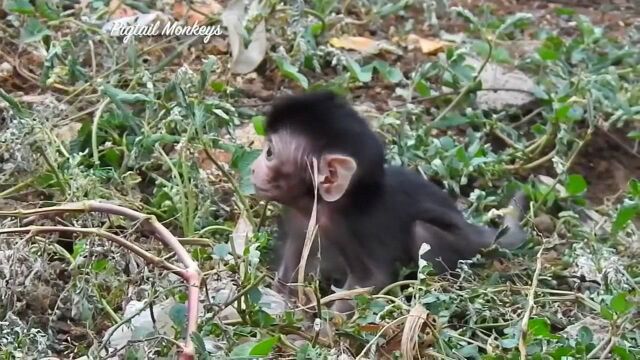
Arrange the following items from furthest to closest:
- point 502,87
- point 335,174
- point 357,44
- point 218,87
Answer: point 357,44, point 502,87, point 218,87, point 335,174

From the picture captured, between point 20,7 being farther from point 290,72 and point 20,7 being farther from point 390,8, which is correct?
point 390,8

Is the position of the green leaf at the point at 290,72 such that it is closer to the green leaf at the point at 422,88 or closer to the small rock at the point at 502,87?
the green leaf at the point at 422,88

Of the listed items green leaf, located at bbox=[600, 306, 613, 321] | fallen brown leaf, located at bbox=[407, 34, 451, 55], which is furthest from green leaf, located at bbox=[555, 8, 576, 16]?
green leaf, located at bbox=[600, 306, 613, 321]

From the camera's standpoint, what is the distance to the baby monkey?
433 centimetres

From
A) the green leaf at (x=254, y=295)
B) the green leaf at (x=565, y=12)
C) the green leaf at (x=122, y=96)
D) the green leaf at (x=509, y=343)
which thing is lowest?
the green leaf at (x=565, y=12)

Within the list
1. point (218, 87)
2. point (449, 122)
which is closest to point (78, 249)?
point (218, 87)

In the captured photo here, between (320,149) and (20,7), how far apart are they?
1.86 metres

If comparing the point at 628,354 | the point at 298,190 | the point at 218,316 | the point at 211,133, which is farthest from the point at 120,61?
the point at 628,354

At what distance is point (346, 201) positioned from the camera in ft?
14.4

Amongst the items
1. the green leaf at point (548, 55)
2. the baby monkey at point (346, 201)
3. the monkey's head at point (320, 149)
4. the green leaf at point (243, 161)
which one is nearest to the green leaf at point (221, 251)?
the baby monkey at point (346, 201)

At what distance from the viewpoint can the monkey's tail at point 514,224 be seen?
461 centimetres

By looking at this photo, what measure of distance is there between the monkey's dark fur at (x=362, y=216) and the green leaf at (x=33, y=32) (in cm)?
145

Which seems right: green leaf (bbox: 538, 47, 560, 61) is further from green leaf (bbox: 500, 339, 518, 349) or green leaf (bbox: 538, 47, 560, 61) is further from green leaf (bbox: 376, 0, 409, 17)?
green leaf (bbox: 500, 339, 518, 349)

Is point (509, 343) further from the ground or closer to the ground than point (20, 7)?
closer to the ground
